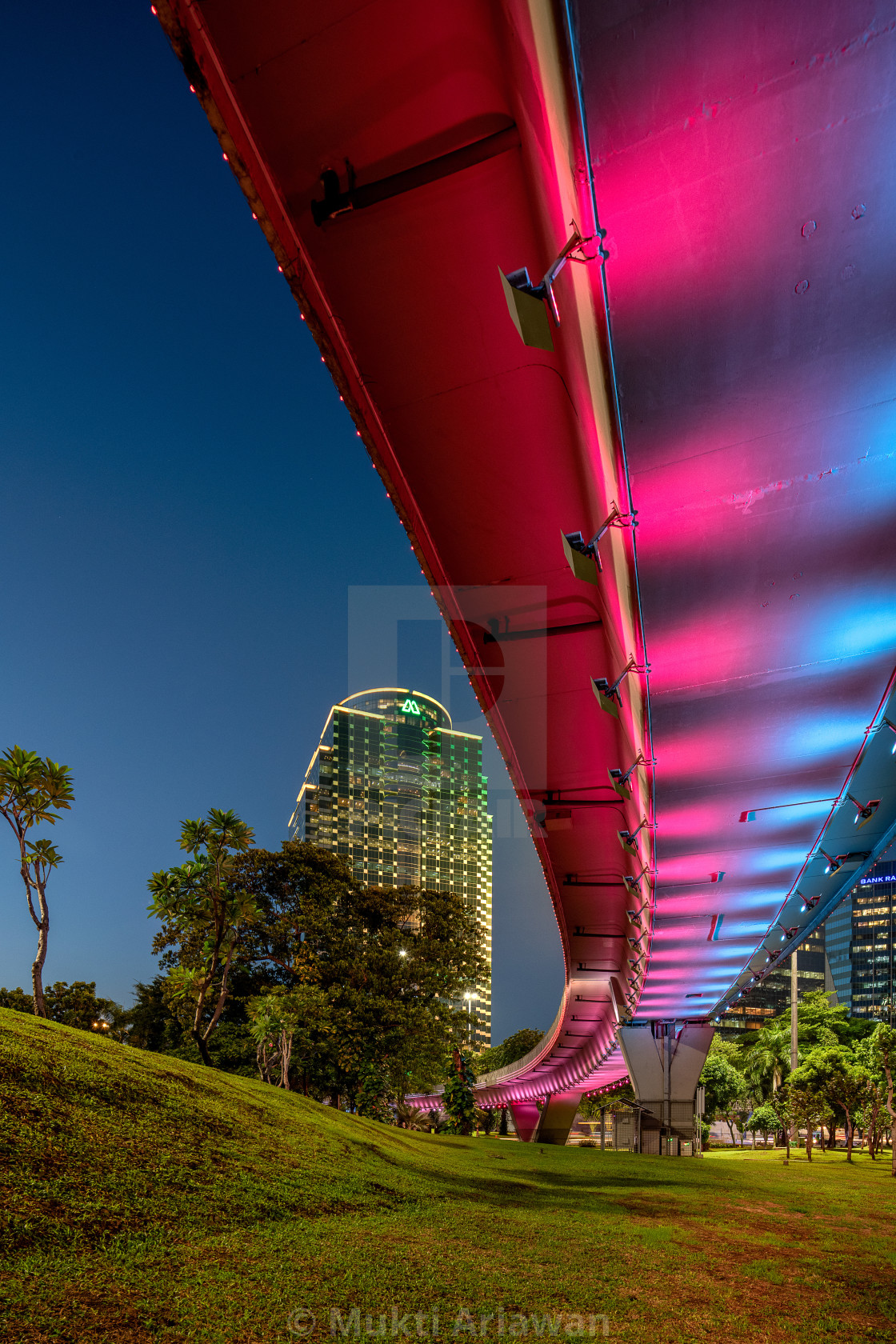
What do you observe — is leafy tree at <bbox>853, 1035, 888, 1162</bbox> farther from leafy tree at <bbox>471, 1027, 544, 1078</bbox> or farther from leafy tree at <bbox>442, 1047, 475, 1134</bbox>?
leafy tree at <bbox>471, 1027, 544, 1078</bbox>

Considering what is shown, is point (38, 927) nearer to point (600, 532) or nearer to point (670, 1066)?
point (600, 532)

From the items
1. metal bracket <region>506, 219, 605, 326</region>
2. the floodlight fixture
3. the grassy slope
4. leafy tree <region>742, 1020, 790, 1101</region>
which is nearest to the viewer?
metal bracket <region>506, 219, 605, 326</region>

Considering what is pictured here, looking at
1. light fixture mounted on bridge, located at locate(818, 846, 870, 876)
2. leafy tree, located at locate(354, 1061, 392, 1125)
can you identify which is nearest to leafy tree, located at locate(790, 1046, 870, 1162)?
leafy tree, located at locate(354, 1061, 392, 1125)

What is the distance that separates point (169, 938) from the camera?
118 feet

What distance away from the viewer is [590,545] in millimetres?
7574

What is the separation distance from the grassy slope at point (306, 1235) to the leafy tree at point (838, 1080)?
22.2m

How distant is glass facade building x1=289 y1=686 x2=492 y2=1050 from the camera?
14775 centimetres

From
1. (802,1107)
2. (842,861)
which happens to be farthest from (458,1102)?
(842,861)

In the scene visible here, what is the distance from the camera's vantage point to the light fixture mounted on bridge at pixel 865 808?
43.8 feet

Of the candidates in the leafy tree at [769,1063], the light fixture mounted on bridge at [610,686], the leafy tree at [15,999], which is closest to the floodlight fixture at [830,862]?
the light fixture mounted on bridge at [610,686]

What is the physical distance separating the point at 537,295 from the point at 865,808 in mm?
11505

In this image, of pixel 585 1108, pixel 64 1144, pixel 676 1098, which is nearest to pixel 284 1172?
pixel 64 1144

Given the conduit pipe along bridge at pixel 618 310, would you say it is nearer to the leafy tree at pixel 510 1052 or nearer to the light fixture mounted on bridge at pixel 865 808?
the light fixture mounted on bridge at pixel 865 808

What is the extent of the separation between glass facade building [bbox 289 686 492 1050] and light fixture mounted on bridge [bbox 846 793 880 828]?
13034cm
